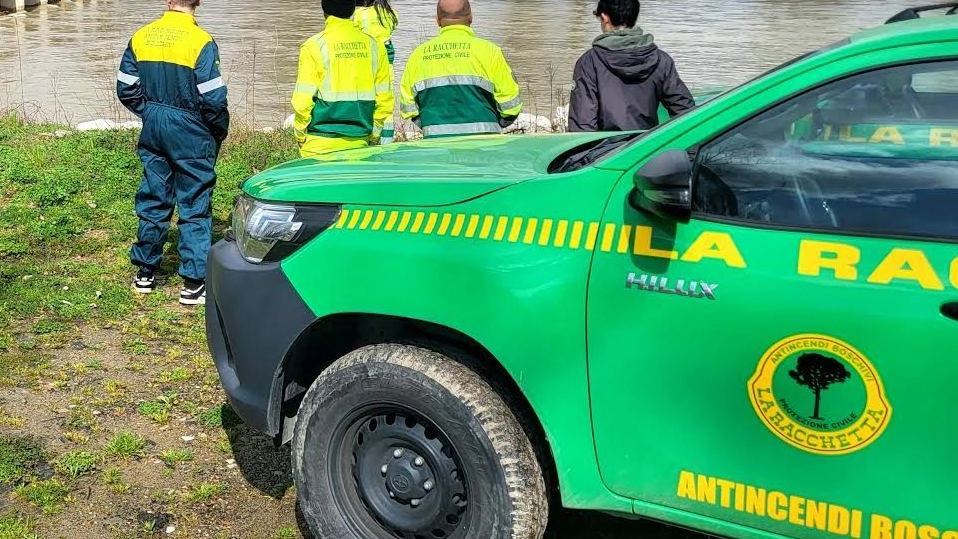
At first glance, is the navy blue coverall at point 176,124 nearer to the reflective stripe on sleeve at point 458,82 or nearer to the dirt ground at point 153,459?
the dirt ground at point 153,459

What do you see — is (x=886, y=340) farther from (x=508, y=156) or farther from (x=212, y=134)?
(x=212, y=134)

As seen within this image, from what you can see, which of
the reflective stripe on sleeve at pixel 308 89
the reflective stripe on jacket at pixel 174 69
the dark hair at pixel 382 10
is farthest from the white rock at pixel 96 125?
the reflective stripe on sleeve at pixel 308 89

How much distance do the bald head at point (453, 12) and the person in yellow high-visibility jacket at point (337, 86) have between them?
45cm

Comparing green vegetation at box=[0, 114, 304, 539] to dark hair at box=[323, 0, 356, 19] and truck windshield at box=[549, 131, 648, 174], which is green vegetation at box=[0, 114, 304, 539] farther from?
dark hair at box=[323, 0, 356, 19]

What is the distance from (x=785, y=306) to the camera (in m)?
2.47

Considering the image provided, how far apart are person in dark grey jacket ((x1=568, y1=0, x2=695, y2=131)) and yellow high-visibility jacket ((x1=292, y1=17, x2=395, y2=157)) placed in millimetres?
1184

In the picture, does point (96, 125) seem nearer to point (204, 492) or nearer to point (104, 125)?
point (104, 125)

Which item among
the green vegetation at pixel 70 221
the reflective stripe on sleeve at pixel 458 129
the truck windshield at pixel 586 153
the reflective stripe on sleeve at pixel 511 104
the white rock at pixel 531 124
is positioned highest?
the truck windshield at pixel 586 153

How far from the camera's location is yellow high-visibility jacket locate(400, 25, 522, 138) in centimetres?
592

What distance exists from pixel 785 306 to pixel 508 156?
1269 mm

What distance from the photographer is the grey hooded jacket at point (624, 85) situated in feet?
18.5

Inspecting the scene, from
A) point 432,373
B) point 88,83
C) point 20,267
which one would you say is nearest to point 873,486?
point 432,373

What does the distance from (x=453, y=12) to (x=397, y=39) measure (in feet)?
44.5

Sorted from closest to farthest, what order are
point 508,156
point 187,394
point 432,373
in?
point 432,373
point 508,156
point 187,394
